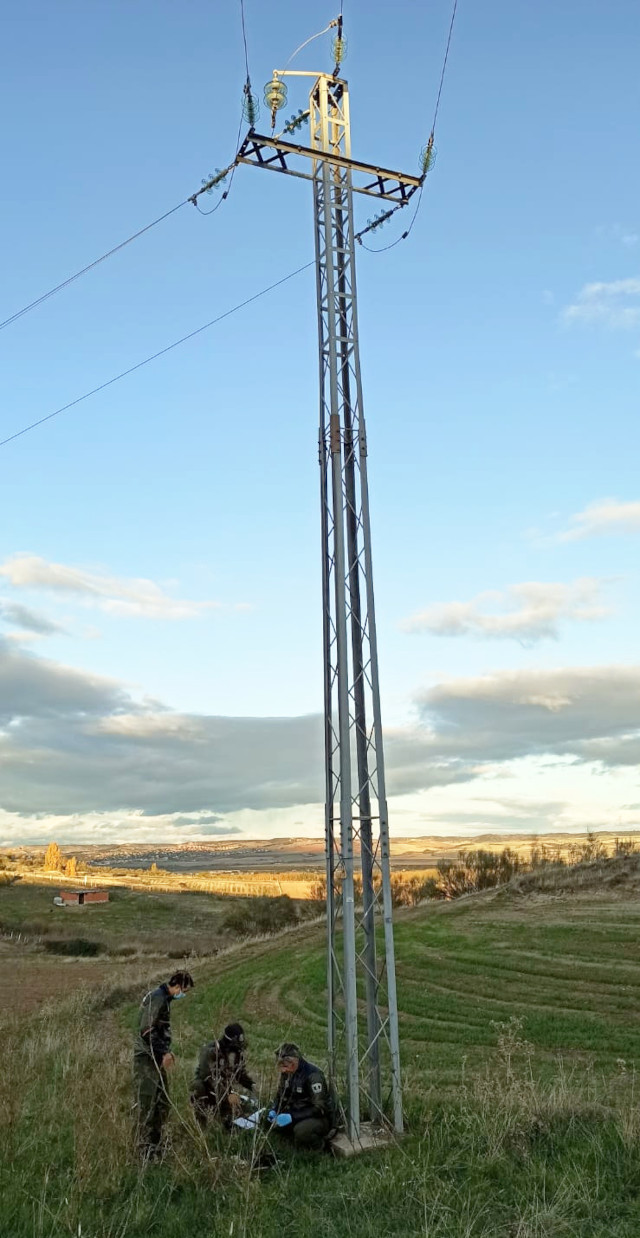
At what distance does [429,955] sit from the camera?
29.2m

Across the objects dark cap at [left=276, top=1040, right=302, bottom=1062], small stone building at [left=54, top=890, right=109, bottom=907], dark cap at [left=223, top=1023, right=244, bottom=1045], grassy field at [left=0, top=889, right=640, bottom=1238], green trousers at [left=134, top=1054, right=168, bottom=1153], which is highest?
dark cap at [left=223, top=1023, right=244, bottom=1045]

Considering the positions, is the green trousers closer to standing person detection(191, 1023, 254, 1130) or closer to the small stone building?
standing person detection(191, 1023, 254, 1130)

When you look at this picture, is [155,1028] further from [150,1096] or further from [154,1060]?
[150,1096]

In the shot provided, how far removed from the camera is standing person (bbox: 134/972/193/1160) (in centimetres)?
739

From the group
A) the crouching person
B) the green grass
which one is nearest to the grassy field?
the crouching person

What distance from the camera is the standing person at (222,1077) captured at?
7.50 meters

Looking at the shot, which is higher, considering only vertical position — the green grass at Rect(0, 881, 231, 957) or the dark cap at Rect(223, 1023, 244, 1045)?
the dark cap at Rect(223, 1023, 244, 1045)

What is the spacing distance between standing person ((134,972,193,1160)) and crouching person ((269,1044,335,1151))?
942 millimetres

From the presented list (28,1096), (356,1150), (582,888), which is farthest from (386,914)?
(582,888)

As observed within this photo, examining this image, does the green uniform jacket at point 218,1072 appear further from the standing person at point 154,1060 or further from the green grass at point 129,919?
the green grass at point 129,919

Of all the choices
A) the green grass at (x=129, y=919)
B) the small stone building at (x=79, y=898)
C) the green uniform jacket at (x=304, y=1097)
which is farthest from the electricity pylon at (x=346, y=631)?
the small stone building at (x=79, y=898)

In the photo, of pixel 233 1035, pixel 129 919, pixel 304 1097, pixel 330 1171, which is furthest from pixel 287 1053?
pixel 129 919

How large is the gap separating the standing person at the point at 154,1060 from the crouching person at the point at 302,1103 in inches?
37.1

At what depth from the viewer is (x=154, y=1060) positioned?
738 cm
